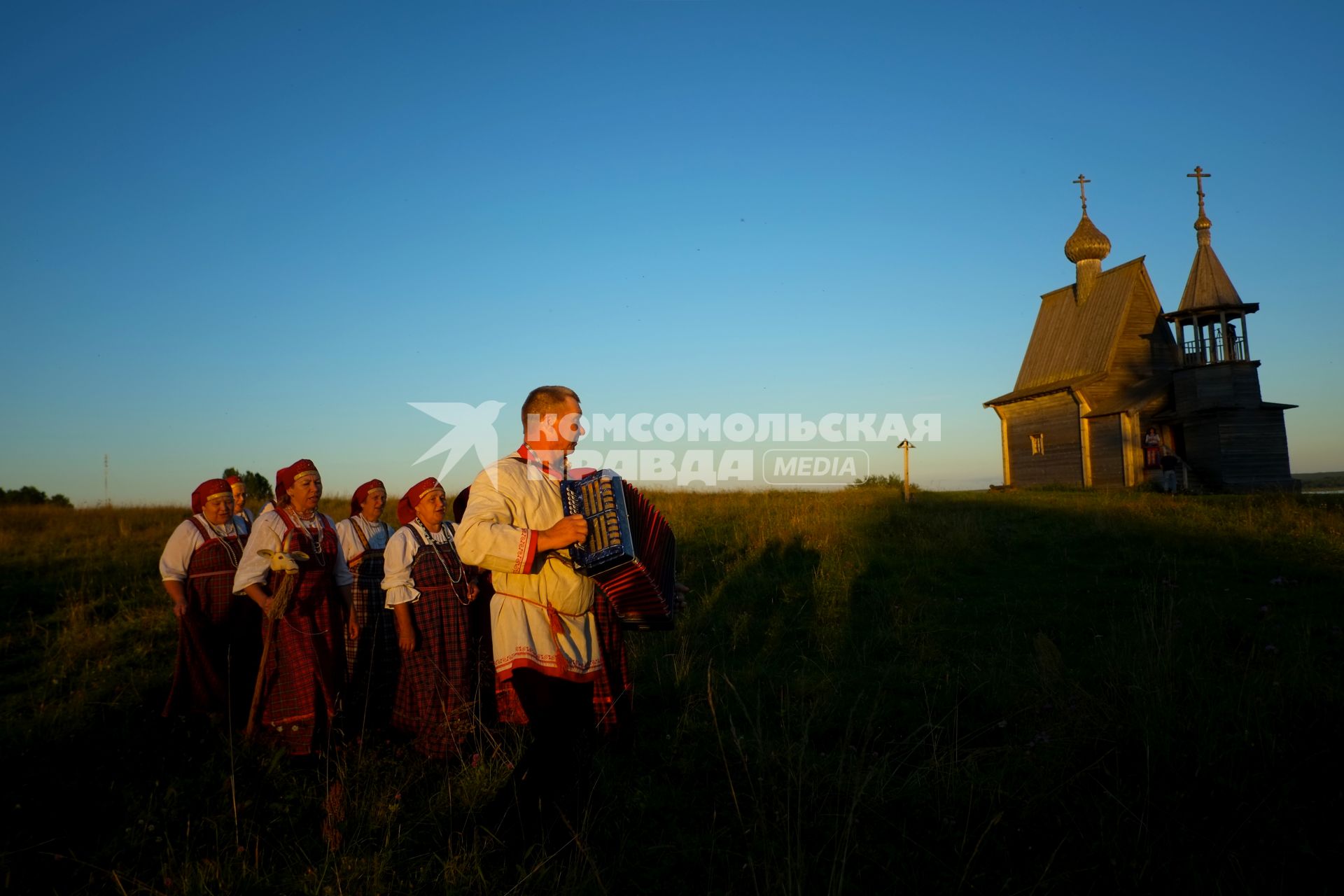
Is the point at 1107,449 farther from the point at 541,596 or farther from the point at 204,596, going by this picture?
the point at 541,596

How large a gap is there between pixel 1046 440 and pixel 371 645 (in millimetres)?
27608

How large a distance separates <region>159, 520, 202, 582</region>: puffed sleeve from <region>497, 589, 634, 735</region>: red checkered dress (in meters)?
3.35

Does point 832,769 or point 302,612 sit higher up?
point 302,612

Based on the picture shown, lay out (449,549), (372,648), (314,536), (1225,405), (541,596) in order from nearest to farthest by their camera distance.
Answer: (541,596) → (314,536) → (449,549) → (372,648) → (1225,405)

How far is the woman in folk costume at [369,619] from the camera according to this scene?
20.2 ft

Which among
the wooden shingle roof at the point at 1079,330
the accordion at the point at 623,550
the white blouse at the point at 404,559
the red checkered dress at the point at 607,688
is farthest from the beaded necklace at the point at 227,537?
the wooden shingle roof at the point at 1079,330

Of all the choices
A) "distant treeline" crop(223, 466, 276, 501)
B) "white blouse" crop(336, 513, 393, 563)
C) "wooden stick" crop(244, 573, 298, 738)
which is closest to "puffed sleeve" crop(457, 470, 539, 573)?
"wooden stick" crop(244, 573, 298, 738)

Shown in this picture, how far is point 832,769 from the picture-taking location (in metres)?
4.83

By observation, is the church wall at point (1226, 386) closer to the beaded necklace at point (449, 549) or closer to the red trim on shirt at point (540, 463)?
the beaded necklace at point (449, 549)

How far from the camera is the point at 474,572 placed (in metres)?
5.81

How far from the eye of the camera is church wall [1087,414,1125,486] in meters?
25.9

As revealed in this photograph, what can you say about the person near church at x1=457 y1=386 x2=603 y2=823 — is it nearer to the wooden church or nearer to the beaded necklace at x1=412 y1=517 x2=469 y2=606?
the beaded necklace at x1=412 y1=517 x2=469 y2=606

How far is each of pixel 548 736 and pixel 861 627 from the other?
5499 mm

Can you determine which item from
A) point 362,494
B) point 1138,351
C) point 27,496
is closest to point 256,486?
point 27,496
